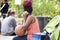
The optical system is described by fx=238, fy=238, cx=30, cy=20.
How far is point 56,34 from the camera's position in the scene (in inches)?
53.6

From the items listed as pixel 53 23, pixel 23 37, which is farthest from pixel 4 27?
pixel 53 23

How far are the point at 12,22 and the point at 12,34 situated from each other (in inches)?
13.6

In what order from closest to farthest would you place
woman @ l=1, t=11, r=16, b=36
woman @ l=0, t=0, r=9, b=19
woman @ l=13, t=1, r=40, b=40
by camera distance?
woman @ l=13, t=1, r=40, b=40 → woman @ l=1, t=11, r=16, b=36 → woman @ l=0, t=0, r=9, b=19

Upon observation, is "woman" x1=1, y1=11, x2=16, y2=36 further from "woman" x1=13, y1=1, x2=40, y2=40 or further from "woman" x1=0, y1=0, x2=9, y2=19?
"woman" x1=0, y1=0, x2=9, y2=19

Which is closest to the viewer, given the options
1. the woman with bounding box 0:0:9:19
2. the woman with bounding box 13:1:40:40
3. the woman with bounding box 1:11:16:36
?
the woman with bounding box 13:1:40:40

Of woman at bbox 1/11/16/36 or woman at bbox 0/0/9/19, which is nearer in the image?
woman at bbox 1/11/16/36

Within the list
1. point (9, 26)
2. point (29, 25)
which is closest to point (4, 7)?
point (9, 26)

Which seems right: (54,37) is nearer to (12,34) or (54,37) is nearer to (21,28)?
(21,28)

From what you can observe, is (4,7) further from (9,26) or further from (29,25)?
(29,25)

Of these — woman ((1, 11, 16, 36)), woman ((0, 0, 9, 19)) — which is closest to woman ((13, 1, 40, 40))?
woman ((1, 11, 16, 36))

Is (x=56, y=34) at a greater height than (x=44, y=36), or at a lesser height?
greater

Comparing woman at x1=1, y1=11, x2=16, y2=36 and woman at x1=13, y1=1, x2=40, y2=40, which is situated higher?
woman at x1=13, y1=1, x2=40, y2=40

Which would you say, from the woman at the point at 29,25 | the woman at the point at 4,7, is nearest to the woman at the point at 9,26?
the woman at the point at 29,25

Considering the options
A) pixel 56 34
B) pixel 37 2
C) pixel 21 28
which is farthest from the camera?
pixel 37 2
